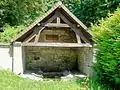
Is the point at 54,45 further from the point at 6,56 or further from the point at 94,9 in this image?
the point at 94,9

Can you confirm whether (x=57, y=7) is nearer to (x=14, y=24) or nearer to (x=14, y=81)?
(x=14, y=81)

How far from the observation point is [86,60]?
66.7ft

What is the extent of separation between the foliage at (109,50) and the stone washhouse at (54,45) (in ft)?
11.9

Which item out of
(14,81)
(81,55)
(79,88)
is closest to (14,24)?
(81,55)

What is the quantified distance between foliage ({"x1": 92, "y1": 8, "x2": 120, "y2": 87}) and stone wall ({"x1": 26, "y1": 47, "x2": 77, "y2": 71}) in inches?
304

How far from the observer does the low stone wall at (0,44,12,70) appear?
61.5ft

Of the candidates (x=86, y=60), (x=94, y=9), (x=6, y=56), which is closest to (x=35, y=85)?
(x=6, y=56)

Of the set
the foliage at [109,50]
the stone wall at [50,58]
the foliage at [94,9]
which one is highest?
the foliage at [94,9]

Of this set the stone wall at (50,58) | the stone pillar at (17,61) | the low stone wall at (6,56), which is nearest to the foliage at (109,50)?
the stone pillar at (17,61)

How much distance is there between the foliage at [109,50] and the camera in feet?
41.5

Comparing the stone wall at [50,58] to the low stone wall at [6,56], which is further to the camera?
the stone wall at [50,58]

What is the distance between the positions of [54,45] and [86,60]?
2.89m

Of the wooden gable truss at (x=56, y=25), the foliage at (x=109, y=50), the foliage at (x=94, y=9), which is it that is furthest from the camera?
the foliage at (x=94, y=9)

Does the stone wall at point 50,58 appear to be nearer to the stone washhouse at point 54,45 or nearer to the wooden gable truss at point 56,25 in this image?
the stone washhouse at point 54,45
